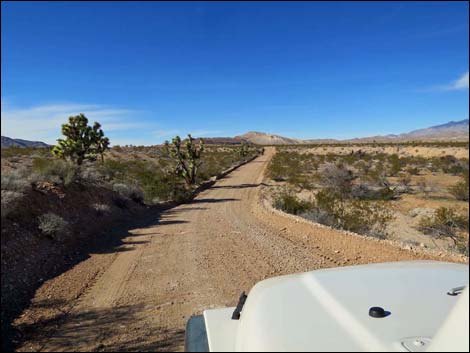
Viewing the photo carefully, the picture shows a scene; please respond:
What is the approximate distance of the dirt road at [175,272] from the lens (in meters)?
5.22

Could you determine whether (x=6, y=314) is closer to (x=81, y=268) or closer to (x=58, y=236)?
(x=81, y=268)

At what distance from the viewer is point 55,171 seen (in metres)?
14.0

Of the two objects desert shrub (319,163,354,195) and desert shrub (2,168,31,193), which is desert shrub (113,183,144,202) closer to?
desert shrub (2,168,31,193)

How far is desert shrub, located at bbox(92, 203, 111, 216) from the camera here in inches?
544

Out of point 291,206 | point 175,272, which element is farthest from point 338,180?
point 175,272

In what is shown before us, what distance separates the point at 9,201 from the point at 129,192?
29.2 ft

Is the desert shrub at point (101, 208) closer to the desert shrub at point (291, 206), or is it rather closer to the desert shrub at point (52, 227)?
the desert shrub at point (52, 227)

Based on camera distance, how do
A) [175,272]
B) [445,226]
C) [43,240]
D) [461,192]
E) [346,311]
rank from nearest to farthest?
[346,311] → [175,272] → [43,240] → [445,226] → [461,192]

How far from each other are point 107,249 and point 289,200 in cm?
813

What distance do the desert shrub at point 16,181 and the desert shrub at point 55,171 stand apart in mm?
1296

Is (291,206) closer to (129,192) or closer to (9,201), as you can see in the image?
(129,192)

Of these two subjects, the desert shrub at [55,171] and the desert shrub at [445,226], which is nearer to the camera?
the desert shrub at [445,226]

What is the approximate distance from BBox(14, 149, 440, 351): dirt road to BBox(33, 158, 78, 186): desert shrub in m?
3.77

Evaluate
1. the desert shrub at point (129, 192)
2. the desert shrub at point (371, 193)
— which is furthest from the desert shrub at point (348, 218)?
the desert shrub at point (129, 192)
